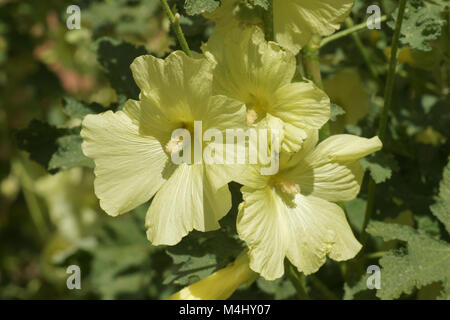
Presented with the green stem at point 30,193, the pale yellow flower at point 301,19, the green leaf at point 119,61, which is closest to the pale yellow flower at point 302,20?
the pale yellow flower at point 301,19

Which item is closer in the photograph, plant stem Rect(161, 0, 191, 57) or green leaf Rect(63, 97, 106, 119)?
plant stem Rect(161, 0, 191, 57)

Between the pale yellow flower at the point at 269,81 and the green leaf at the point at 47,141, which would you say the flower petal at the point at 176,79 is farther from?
the green leaf at the point at 47,141

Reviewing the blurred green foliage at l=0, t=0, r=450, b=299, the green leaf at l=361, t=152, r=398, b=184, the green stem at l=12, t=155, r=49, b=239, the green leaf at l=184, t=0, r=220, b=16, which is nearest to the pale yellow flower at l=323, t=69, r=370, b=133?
the blurred green foliage at l=0, t=0, r=450, b=299

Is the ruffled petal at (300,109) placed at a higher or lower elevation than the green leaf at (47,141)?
higher

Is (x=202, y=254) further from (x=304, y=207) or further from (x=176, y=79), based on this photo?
(x=176, y=79)

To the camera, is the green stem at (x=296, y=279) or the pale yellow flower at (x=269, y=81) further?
the green stem at (x=296, y=279)

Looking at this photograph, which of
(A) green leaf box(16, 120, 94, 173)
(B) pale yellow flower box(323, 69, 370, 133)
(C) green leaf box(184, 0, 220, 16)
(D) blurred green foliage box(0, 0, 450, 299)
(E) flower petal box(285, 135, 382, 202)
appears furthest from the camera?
(B) pale yellow flower box(323, 69, 370, 133)

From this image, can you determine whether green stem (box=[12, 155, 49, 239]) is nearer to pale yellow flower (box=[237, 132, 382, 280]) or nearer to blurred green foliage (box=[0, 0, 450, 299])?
blurred green foliage (box=[0, 0, 450, 299])
